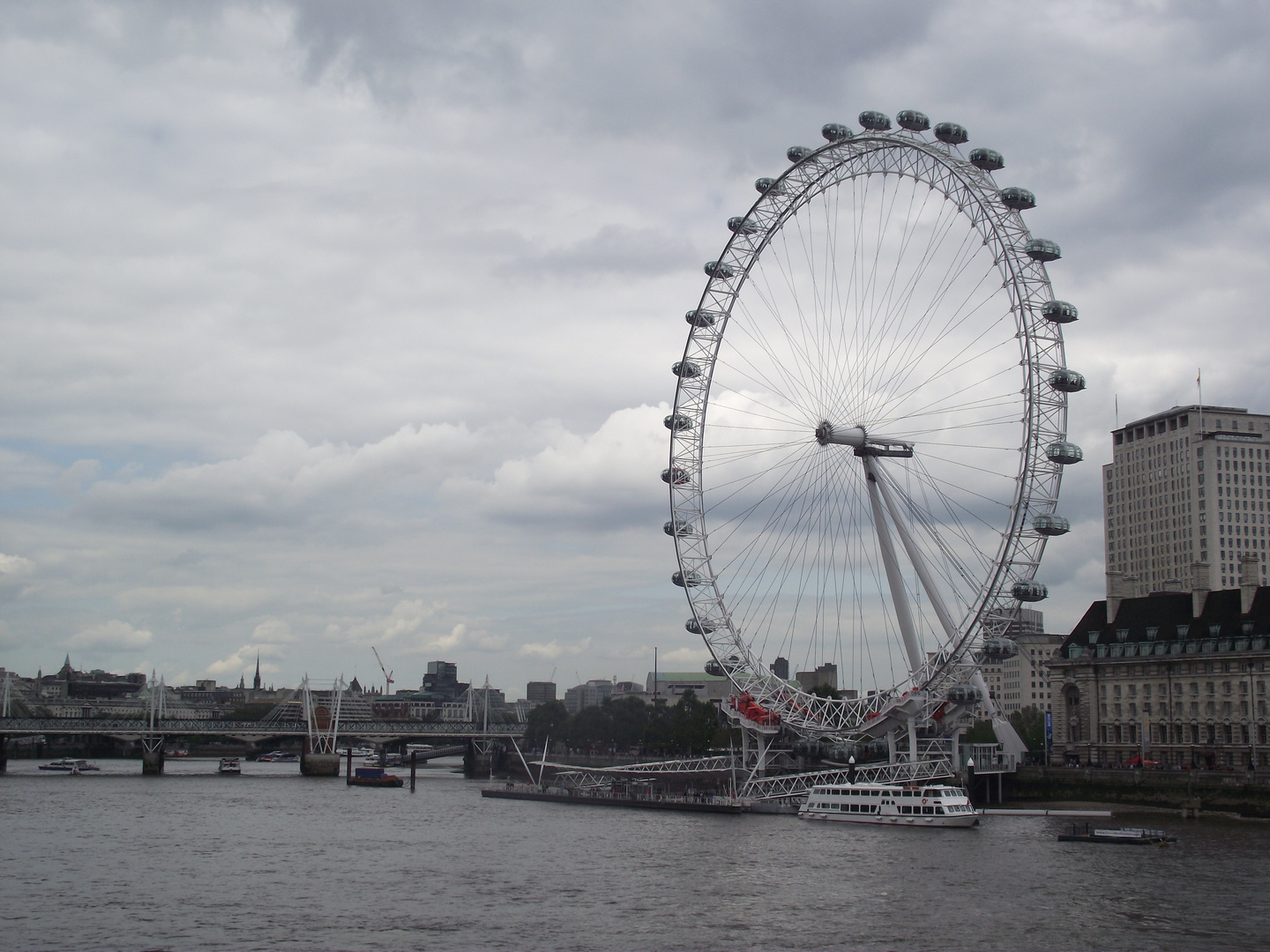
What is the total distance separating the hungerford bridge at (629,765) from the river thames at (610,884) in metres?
6.62

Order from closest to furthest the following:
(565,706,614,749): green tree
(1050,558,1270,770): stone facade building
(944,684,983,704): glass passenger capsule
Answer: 1. (944,684,983,704): glass passenger capsule
2. (1050,558,1270,770): stone facade building
3. (565,706,614,749): green tree

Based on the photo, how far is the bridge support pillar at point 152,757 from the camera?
136 m

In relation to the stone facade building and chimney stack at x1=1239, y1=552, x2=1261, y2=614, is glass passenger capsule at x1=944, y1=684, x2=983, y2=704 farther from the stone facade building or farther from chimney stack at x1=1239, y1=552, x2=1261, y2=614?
chimney stack at x1=1239, y1=552, x2=1261, y2=614

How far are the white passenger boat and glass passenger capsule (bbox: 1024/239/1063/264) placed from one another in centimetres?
3133

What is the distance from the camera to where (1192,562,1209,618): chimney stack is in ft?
304


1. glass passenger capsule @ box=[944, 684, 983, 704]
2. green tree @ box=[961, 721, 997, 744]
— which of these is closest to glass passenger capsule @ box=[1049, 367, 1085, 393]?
glass passenger capsule @ box=[944, 684, 983, 704]

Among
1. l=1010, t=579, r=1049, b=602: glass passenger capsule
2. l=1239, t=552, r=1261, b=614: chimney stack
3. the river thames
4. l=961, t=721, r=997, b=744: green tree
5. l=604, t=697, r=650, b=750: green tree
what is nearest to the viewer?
the river thames

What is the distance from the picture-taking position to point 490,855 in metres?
62.4

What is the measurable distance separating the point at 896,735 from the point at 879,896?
121ft

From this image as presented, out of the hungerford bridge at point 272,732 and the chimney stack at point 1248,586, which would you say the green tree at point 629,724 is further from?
the chimney stack at point 1248,586

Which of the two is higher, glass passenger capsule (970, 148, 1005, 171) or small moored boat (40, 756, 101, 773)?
glass passenger capsule (970, 148, 1005, 171)

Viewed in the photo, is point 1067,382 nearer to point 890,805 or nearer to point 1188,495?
point 890,805

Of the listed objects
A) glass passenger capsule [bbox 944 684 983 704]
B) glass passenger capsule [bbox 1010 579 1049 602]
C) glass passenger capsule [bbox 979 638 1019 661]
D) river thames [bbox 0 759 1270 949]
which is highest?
glass passenger capsule [bbox 1010 579 1049 602]

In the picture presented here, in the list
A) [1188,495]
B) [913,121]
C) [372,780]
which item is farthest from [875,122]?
[1188,495]
